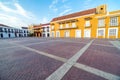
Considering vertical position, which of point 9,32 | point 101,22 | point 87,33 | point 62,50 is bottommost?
point 62,50

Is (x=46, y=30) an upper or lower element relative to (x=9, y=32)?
upper

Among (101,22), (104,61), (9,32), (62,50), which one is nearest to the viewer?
(104,61)

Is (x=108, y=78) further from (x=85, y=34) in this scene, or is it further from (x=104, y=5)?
(x=104, y=5)

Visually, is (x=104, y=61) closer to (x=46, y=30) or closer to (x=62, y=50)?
(x=62, y=50)

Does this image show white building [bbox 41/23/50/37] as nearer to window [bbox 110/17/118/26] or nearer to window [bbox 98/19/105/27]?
window [bbox 98/19/105/27]

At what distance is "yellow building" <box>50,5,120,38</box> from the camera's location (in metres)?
19.3

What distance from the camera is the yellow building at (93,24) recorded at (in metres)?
19.3

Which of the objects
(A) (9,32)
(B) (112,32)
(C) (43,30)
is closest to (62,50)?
(B) (112,32)

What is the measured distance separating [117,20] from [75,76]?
22.2m

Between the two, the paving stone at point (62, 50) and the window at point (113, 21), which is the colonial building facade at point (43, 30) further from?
the paving stone at point (62, 50)

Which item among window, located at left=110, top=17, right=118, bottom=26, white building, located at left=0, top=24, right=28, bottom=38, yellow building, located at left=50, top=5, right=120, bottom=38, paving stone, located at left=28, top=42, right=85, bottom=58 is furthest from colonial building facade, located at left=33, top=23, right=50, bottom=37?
paving stone, located at left=28, top=42, right=85, bottom=58

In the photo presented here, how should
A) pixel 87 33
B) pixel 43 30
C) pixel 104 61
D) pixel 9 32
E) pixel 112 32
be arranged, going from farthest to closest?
pixel 9 32
pixel 43 30
pixel 87 33
pixel 112 32
pixel 104 61

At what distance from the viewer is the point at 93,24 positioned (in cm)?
2245

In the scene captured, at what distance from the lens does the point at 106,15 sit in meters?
20.0
